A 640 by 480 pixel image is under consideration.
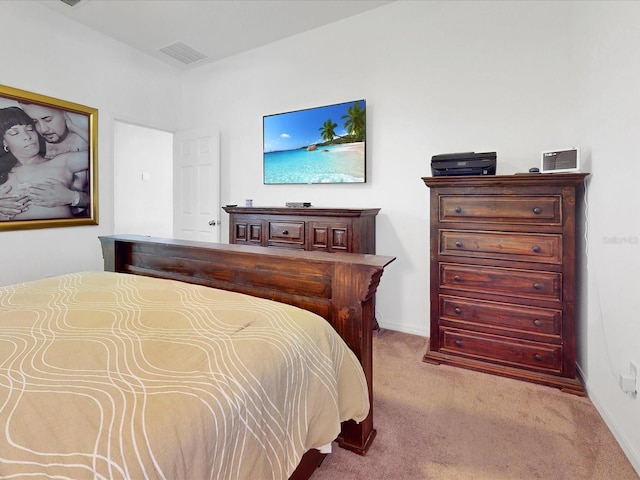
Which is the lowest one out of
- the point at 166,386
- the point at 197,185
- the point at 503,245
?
the point at 166,386

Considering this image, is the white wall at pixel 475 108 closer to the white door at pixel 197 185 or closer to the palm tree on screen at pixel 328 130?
the palm tree on screen at pixel 328 130

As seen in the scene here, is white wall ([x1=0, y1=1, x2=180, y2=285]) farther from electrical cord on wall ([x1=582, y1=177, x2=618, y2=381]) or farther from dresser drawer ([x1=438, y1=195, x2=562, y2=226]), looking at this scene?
electrical cord on wall ([x1=582, y1=177, x2=618, y2=381])

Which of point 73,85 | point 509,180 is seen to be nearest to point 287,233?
point 509,180

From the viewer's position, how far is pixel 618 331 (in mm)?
1681

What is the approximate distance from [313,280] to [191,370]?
2.40 feet

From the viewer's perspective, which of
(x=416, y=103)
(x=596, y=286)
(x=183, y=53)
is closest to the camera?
(x=596, y=286)

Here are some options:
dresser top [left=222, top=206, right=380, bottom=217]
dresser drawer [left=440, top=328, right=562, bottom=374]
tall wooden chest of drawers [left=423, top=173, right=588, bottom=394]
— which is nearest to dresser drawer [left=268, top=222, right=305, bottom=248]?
dresser top [left=222, top=206, right=380, bottom=217]

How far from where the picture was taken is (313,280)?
1.49m

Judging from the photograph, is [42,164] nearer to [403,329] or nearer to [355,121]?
[355,121]

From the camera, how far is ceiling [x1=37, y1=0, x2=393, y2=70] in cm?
308

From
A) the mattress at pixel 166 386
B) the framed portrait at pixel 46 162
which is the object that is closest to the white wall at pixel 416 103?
the framed portrait at pixel 46 162

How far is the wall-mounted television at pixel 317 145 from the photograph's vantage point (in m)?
3.19

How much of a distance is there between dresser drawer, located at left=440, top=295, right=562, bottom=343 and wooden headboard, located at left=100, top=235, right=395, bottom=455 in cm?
107

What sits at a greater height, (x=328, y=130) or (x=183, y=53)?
(x=183, y=53)
